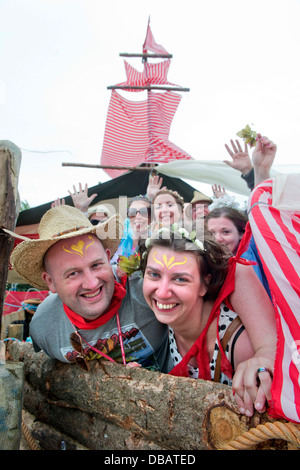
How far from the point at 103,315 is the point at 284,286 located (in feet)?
4.09

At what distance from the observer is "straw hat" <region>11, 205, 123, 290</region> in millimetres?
2078

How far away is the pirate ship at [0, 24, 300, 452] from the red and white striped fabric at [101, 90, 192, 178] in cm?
654

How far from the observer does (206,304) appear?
1872 mm

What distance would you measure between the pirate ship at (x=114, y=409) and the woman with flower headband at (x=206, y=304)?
0.19 meters

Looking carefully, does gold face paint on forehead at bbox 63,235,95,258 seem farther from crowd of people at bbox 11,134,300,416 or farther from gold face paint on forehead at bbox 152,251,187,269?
gold face paint on forehead at bbox 152,251,187,269

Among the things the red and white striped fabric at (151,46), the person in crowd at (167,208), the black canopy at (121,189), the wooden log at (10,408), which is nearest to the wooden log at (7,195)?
the wooden log at (10,408)

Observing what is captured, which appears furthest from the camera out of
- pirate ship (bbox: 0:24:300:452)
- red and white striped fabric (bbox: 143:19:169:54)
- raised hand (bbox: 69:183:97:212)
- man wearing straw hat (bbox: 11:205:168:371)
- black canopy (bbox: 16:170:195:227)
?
red and white striped fabric (bbox: 143:19:169:54)

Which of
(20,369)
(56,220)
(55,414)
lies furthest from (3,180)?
(55,414)

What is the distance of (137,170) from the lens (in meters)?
7.92

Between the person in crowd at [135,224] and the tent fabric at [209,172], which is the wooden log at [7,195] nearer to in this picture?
the person in crowd at [135,224]

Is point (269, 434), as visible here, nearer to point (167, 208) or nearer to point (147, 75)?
point (167, 208)

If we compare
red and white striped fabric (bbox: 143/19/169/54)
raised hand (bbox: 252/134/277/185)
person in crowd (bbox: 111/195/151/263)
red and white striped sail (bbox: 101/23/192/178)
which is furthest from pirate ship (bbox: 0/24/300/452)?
red and white striped fabric (bbox: 143/19/169/54)

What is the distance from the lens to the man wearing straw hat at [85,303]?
2.06m

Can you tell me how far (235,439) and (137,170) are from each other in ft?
23.3
